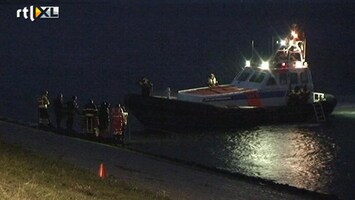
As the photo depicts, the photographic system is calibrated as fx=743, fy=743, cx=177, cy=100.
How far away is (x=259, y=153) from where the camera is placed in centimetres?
2325

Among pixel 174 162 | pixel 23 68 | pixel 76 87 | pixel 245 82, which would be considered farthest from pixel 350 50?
pixel 174 162

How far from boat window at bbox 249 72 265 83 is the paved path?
9469 mm

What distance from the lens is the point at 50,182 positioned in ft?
37.3

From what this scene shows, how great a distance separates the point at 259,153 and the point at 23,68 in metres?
46.8

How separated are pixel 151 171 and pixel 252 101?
436 inches

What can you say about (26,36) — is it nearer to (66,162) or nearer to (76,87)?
(76,87)

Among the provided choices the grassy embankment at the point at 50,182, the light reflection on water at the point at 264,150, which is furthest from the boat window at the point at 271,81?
the grassy embankment at the point at 50,182

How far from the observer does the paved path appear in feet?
47.3

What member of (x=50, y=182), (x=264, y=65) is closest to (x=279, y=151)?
(x=264, y=65)

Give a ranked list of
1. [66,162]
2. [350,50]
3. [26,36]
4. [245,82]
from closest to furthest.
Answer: [66,162]
[245,82]
[350,50]
[26,36]

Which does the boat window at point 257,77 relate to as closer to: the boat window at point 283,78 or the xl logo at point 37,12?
the boat window at point 283,78

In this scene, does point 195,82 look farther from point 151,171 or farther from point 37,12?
point 37,12

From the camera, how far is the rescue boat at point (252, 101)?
2527 cm

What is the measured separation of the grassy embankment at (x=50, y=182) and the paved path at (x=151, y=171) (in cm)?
106
